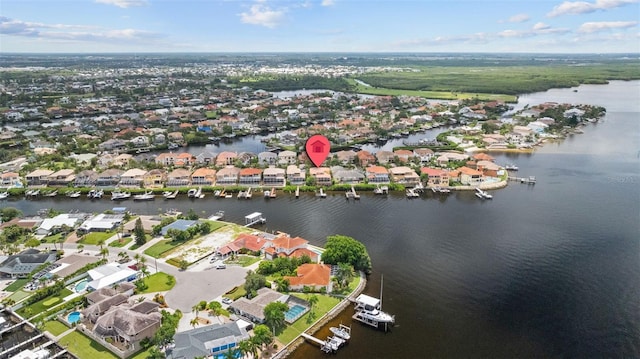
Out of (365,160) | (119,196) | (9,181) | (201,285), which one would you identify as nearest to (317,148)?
(365,160)

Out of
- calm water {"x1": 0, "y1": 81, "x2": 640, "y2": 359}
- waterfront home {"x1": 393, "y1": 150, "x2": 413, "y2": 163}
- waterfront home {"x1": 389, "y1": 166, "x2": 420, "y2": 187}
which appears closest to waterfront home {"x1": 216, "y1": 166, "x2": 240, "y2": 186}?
calm water {"x1": 0, "y1": 81, "x2": 640, "y2": 359}

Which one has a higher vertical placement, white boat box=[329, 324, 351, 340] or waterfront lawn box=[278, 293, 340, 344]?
waterfront lawn box=[278, 293, 340, 344]

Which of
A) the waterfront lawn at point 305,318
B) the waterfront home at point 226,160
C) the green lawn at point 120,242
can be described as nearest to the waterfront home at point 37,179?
the waterfront home at point 226,160

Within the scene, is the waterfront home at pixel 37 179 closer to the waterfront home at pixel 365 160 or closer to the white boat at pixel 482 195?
the waterfront home at pixel 365 160

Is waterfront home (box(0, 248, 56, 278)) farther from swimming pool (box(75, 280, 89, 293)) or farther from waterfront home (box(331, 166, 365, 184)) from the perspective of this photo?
waterfront home (box(331, 166, 365, 184))

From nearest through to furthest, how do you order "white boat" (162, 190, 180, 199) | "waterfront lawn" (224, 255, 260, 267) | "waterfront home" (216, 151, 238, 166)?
"waterfront lawn" (224, 255, 260, 267), "white boat" (162, 190, 180, 199), "waterfront home" (216, 151, 238, 166)

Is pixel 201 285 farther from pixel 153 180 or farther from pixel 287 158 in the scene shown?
pixel 287 158

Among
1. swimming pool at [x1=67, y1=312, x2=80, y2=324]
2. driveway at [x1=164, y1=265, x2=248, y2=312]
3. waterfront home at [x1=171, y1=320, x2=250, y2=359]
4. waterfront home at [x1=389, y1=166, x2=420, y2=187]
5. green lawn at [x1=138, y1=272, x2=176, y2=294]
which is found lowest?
Result: swimming pool at [x1=67, y1=312, x2=80, y2=324]

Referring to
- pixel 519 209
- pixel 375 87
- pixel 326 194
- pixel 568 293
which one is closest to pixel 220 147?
pixel 326 194
